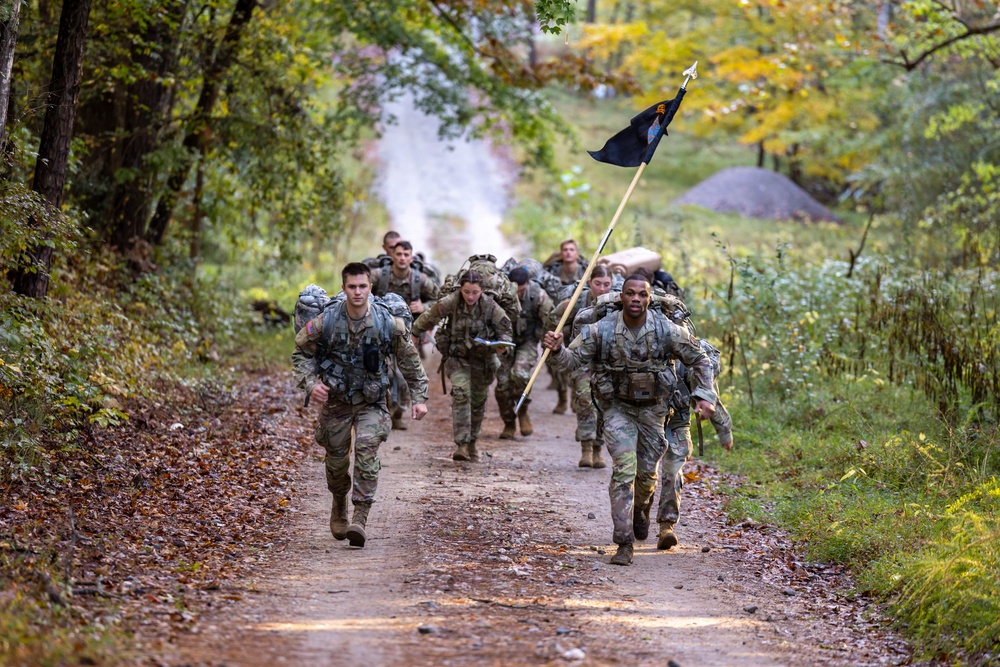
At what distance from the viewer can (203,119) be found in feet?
48.0

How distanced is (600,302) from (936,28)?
9892 millimetres

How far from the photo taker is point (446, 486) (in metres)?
10.1

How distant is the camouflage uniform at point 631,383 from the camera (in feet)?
26.7

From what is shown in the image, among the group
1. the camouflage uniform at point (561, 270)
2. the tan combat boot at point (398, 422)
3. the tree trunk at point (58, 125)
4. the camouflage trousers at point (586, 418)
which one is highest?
the tree trunk at point (58, 125)

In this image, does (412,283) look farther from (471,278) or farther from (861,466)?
(861,466)

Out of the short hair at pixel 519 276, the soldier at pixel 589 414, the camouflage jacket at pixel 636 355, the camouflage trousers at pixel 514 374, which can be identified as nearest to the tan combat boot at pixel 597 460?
the soldier at pixel 589 414

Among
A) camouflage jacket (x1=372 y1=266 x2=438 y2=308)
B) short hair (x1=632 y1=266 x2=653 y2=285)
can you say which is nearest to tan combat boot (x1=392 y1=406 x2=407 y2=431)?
camouflage jacket (x1=372 y1=266 x2=438 y2=308)

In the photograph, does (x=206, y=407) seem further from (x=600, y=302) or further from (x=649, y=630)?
(x=649, y=630)

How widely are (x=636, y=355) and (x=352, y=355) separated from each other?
7.24 feet

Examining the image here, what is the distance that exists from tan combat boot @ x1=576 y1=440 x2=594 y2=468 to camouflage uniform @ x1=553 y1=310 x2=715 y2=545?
2.86m

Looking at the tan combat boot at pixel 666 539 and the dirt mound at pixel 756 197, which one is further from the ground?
the dirt mound at pixel 756 197

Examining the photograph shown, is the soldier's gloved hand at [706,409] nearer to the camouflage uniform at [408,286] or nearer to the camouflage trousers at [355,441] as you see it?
the camouflage trousers at [355,441]

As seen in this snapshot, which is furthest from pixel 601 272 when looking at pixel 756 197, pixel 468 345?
pixel 756 197

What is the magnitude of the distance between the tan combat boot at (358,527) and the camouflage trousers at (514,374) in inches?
175
